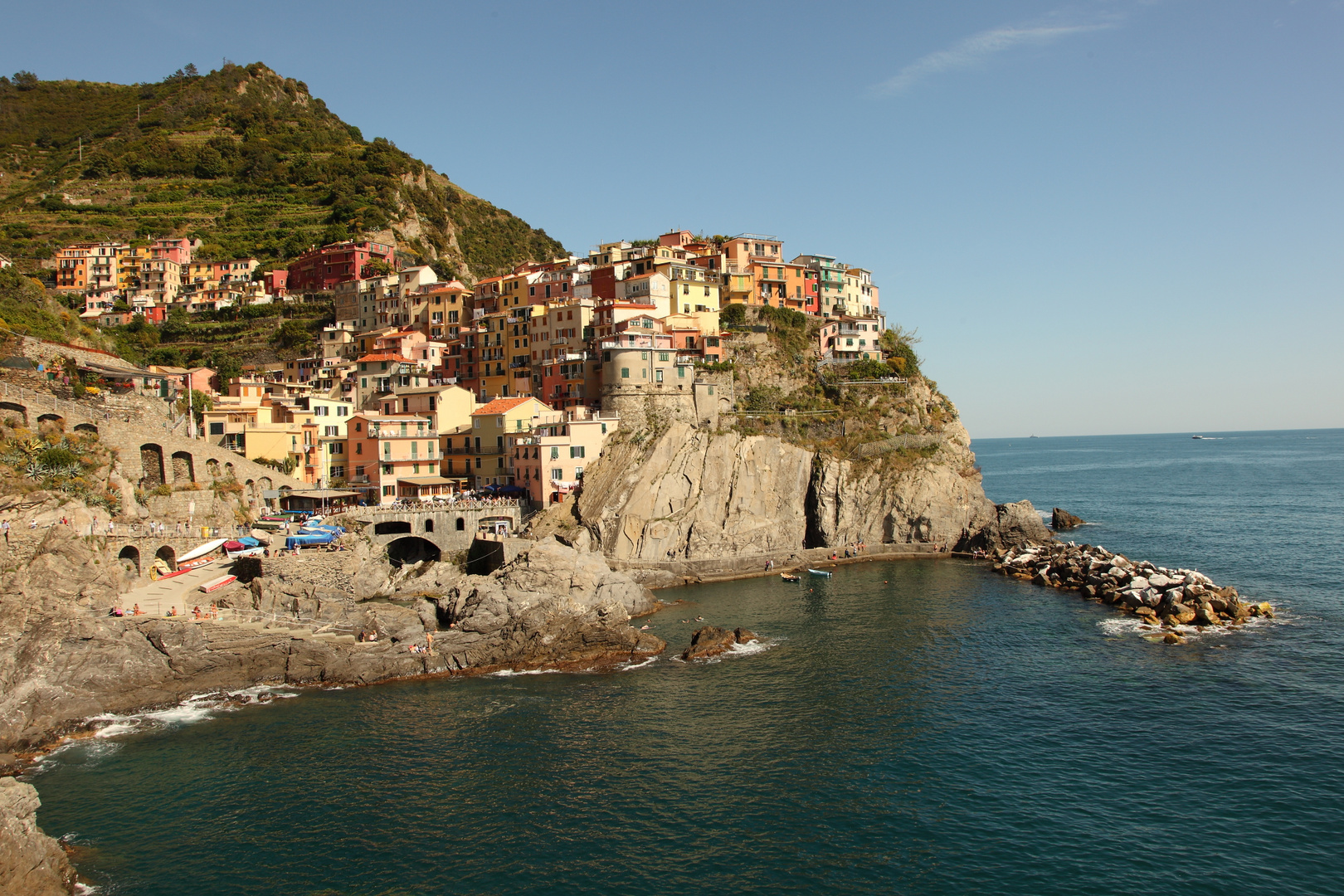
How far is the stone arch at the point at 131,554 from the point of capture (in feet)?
139

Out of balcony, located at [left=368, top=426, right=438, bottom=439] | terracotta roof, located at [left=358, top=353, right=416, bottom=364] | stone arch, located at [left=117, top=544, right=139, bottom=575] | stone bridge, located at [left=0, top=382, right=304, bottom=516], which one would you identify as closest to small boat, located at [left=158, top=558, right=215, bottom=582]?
stone arch, located at [left=117, top=544, right=139, bottom=575]

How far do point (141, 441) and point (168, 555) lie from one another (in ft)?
29.5

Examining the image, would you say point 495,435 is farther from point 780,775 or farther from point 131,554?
point 780,775

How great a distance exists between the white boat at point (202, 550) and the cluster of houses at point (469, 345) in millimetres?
13095

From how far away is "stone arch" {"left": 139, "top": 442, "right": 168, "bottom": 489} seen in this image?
49.5 metres

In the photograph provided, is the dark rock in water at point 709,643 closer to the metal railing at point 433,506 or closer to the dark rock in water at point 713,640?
the dark rock in water at point 713,640

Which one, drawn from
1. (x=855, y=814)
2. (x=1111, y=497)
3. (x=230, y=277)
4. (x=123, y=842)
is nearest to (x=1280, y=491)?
(x=1111, y=497)

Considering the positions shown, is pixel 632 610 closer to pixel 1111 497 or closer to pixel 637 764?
pixel 637 764

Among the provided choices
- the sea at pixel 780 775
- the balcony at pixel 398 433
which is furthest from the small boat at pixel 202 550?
the balcony at pixel 398 433

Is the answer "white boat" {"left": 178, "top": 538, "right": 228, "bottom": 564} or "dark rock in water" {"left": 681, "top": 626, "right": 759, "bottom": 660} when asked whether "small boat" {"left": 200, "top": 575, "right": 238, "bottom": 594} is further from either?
"dark rock in water" {"left": 681, "top": 626, "right": 759, "bottom": 660}

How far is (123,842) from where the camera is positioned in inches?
962

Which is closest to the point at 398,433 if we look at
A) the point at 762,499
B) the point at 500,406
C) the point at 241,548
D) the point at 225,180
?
the point at 500,406

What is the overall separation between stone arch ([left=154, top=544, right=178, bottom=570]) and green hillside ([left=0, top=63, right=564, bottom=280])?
222ft

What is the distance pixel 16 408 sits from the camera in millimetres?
44688
